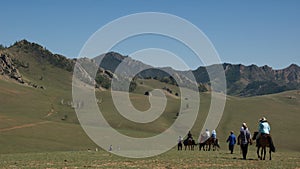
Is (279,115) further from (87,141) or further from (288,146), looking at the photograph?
(87,141)

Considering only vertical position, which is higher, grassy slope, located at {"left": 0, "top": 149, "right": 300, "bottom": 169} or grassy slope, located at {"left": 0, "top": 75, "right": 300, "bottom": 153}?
grassy slope, located at {"left": 0, "top": 75, "right": 300, "bottom": 153}

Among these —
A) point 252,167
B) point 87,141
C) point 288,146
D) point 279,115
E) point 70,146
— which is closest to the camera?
point 252,167

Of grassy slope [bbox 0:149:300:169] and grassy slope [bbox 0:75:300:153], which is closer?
grassy slope [bbox 0:149:300:169]

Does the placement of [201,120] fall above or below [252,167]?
above

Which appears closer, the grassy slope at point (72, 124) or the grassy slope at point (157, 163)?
the grassy slope at point (157, 163)

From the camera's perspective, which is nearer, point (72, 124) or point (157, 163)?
point (157, 163)

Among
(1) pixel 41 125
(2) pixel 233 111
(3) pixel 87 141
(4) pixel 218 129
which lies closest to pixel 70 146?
(3) pixel 87 141

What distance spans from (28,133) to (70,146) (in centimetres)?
1756

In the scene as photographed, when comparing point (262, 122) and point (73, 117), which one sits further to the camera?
point (73, 117)

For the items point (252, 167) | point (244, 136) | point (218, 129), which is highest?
point (218, 129)

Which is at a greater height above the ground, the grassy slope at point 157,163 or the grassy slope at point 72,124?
the grassy slope at point 72,124

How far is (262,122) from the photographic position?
28.1 metres

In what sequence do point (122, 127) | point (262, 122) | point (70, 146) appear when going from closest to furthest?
1. point (262, 122)
2. point (70, 146)
3. point (122, 127)

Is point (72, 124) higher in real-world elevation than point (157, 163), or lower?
higher
